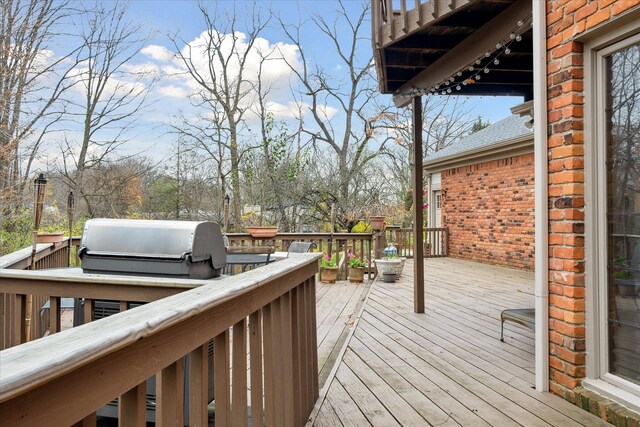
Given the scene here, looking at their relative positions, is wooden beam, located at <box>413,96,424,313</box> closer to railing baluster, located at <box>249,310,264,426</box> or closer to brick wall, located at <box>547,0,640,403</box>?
brick wall, located at <box>547,0,640,403</box>

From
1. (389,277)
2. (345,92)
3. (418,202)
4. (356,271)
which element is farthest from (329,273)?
(345,92)

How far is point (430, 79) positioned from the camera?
4375 millimetres

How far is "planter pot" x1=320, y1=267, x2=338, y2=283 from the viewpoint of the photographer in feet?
23.6

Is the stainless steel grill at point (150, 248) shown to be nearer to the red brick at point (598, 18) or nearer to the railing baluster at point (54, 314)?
the railing baluster at point (54, 314)

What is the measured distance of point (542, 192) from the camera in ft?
8.27

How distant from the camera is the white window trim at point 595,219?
7.57 ft

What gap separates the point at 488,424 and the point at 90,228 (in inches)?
89.0

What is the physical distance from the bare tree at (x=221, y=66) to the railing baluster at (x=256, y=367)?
39.8ft

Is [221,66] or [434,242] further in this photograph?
[221,66]

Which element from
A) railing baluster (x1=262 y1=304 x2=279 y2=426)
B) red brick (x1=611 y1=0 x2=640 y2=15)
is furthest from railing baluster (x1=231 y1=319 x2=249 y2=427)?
red brick (x1=611 y1=0 x2=640 y2=15)

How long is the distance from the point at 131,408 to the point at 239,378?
2.05ft

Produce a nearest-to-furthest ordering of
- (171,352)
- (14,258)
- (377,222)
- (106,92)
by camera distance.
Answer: (171,352) < (14,258) < (377,222) < (106,92)

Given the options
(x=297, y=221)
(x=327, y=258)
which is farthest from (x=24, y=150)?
(x=297, y=221)

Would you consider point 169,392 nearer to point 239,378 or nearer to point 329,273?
point 239,378
